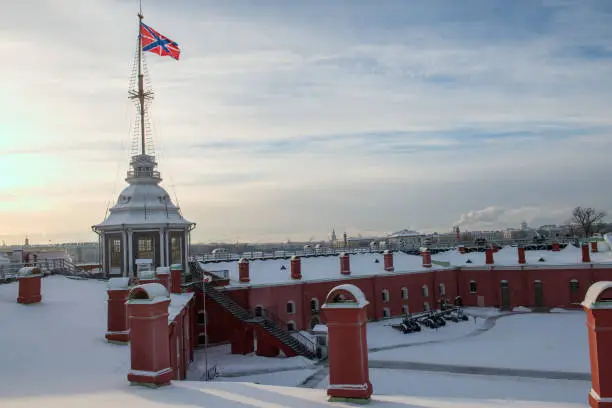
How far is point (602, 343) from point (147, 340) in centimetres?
805

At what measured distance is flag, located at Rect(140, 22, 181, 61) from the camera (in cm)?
3184

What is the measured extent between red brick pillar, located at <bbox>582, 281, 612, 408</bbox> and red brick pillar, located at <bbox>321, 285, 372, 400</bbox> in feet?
12.0

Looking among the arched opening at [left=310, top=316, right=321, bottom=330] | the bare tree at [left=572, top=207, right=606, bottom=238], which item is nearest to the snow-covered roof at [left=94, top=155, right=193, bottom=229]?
the arched opening at [left=310, top=316, right=321, bottom=330]

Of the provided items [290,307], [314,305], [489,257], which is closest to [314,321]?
[314,305]

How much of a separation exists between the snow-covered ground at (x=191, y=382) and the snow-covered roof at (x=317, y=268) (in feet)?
22.2

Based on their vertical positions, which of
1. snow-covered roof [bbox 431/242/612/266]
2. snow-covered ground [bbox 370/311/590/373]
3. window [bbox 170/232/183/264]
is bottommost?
snow-covered ground [bbox 370/311/590/373]

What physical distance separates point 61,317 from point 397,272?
31.0 metres

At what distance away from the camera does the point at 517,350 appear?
28.8 metres

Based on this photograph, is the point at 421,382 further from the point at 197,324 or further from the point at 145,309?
the point at 145,309

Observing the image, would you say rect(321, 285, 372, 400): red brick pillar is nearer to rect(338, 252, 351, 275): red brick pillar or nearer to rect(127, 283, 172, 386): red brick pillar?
rect(127, 283, 172, 386): red brick pillar

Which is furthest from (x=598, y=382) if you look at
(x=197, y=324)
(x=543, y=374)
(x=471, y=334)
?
(x=471, y=334)

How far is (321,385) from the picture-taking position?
2280cm

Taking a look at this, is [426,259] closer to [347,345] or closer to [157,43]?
[157,43]

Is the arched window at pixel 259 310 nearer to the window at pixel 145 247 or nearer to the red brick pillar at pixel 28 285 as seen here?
the window at pixel 145 247
